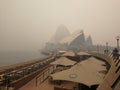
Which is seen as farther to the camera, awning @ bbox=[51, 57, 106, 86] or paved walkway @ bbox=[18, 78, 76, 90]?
paved walkway @ bbox=[18, 78, 76, 90]

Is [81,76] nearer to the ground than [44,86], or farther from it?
farther from it

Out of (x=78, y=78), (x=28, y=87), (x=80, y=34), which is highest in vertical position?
(x=80, y=34)

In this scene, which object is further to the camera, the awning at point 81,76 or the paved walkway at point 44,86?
the paved walkway at point 44,86

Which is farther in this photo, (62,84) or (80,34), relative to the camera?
(80,34)

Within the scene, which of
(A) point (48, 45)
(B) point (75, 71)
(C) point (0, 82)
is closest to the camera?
(C) point (0, 82)

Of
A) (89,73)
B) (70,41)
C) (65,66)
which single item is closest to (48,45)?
(70,41)

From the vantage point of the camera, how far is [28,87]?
13977 millimetres

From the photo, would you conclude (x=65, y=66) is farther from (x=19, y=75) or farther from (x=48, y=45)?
(x=48, y=45)

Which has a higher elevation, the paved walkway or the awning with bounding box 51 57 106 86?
the awning with bounding box 51 57 106 86

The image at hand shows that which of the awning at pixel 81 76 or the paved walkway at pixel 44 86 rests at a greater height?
the awning at pixel 81 76

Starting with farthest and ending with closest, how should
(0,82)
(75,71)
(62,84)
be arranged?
(62,84) < (75,71) < (0,82)

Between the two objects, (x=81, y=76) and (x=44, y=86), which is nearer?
(x=81, y=76)

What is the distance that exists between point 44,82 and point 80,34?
100 metres

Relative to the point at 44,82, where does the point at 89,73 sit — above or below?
above
